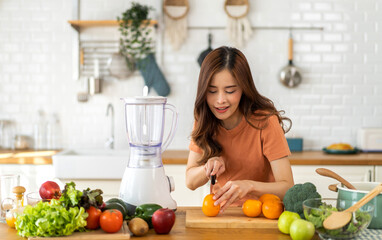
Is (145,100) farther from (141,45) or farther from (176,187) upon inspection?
(141,45)

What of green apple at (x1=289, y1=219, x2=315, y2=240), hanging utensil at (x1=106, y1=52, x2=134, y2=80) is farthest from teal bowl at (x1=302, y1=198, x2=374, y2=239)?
hanging utensil at (x1=106, y1=52, x2=134, y2=80)

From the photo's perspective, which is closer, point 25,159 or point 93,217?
point 93,217

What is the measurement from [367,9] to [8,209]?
3.62m

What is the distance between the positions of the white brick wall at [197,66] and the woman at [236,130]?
1914 mm

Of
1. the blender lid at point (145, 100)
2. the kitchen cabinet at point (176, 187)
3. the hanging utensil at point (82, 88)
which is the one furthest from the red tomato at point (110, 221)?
the hanging utensil at point (82, 88)

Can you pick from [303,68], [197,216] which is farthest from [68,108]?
[197,216]

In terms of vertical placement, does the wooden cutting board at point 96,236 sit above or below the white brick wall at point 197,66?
below

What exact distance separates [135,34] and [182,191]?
143 centimetres

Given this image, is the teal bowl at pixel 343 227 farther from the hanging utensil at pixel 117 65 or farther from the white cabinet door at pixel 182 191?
the hanging utensil at pixel 117 65

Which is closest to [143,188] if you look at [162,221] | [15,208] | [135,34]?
[162,221]

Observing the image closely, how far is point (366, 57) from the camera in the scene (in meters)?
4.20

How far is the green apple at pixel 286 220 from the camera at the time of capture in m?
Answer: 1.58

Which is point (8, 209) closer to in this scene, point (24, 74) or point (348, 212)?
point (348, 212)

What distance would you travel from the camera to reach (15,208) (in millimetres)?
1716
